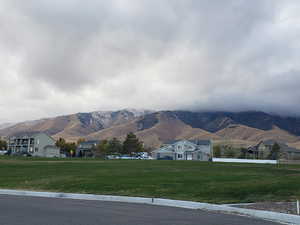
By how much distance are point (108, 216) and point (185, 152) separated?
378 ft

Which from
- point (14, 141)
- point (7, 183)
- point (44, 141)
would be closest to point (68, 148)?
point (44, 141)

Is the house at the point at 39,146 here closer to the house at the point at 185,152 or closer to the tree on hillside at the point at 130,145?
the tree on hillside at the point at 130,145

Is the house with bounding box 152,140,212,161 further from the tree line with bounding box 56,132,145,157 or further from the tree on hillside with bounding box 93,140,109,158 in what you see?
the tree on hillside with bounding box 93,140,109,158

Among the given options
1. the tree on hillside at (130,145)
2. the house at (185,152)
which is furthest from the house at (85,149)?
the house at (185,152)

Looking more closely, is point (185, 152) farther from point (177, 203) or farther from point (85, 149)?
point (177, 203)

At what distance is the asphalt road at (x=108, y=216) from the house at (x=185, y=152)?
362 feet

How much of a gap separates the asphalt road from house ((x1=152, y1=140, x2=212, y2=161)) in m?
110

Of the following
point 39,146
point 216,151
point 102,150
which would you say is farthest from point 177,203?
point 39,146

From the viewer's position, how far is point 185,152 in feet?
415

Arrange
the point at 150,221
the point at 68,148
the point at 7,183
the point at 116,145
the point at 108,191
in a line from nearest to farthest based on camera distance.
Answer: the point at 150,221, the point at 108,191, the point at 7,183, the point at 116,145, the point at 68,148

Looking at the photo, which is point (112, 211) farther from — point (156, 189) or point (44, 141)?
point (44, 141)

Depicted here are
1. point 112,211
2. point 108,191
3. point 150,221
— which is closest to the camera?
point 150,221

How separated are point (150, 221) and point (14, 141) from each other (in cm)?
15098

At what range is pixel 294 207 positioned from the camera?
46.1ft
